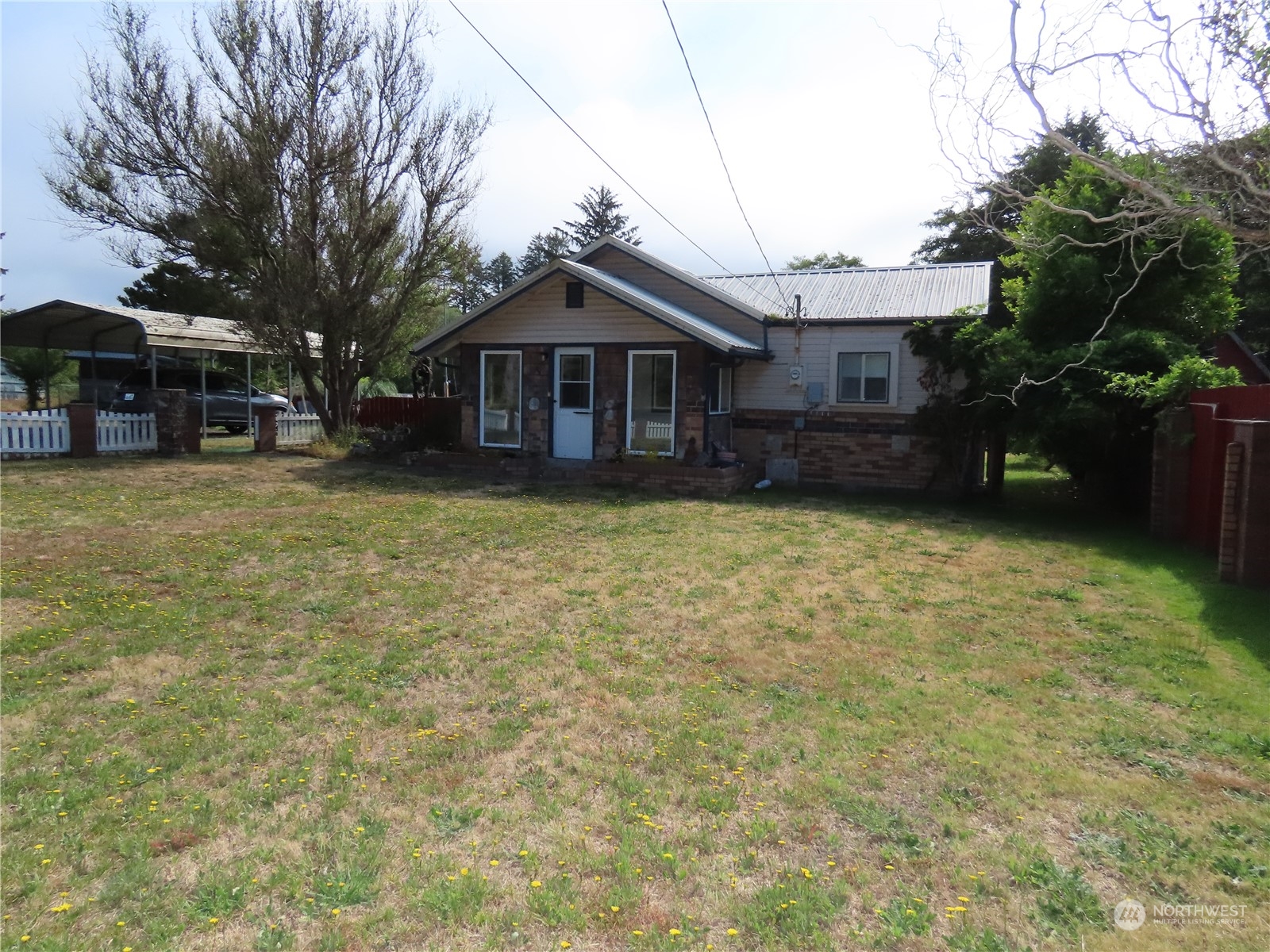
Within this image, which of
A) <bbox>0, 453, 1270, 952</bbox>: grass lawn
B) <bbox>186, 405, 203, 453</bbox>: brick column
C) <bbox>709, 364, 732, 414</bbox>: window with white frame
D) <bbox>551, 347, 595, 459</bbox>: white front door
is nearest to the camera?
<bbox>0, 453, 1270, 952</bbox>: grass lawn

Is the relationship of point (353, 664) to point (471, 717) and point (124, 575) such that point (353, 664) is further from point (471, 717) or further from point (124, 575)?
point (124, 575)

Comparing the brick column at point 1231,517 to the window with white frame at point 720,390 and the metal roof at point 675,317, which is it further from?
the window with white frame at point 720,390

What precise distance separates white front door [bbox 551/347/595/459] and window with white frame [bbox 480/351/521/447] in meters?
0.92

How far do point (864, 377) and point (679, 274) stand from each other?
4513 mm

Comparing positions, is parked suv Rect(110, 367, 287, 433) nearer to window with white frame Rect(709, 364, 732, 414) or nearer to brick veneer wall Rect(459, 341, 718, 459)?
brick veneer wall Rect(459, 341, 718, 459)

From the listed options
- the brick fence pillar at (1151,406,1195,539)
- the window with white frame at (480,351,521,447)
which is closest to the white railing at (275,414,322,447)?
the window with white frame at (480,351,521,447)

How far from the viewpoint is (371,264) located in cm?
1972

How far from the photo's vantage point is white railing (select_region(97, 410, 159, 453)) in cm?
1714

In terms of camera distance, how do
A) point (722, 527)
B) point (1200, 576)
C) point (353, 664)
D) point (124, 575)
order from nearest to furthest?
point (353, 664) < point (124, 575) < point (1200, 576) < point (722, 527)

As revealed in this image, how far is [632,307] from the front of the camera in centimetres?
1534

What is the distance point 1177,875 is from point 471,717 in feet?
12.0

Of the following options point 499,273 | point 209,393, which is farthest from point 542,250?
point 209,393

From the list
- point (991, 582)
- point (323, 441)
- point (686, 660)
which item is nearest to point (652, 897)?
point (686, 660)

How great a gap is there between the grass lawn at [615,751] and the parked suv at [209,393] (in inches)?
649
